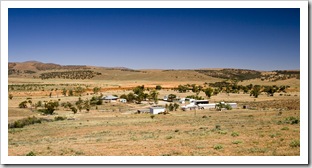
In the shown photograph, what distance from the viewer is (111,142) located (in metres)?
11.9

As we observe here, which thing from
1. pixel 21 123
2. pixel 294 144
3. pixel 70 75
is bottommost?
pixel 21 123

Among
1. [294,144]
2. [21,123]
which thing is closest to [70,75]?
[21,123]

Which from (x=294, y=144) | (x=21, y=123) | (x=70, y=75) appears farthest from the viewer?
(x=70, y=75)

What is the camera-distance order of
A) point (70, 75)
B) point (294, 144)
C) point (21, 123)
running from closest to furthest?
1. point (294, 144)
2. point (21, 123)
3. point (70, 75)

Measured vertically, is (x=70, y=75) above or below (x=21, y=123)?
above

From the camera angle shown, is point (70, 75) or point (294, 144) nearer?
point (294, 144)

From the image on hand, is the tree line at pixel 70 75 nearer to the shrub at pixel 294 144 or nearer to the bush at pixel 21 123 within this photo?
the bush at pixel 21 123

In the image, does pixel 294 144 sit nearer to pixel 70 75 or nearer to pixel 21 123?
pixel 21 123

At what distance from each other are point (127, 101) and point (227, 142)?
34.2 meters

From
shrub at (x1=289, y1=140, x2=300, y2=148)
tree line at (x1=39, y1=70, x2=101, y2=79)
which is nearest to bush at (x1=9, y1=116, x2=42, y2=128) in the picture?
shrub at (x1=289, y1=140, x2=300, y2=148)

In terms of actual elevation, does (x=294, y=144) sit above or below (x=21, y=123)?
above

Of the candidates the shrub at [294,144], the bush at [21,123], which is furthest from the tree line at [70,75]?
the shrub at [294,144]

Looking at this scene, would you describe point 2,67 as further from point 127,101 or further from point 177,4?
point 127,101

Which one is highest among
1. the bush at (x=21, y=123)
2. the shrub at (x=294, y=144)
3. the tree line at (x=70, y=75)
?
the tree line at (x=70, y=75)
